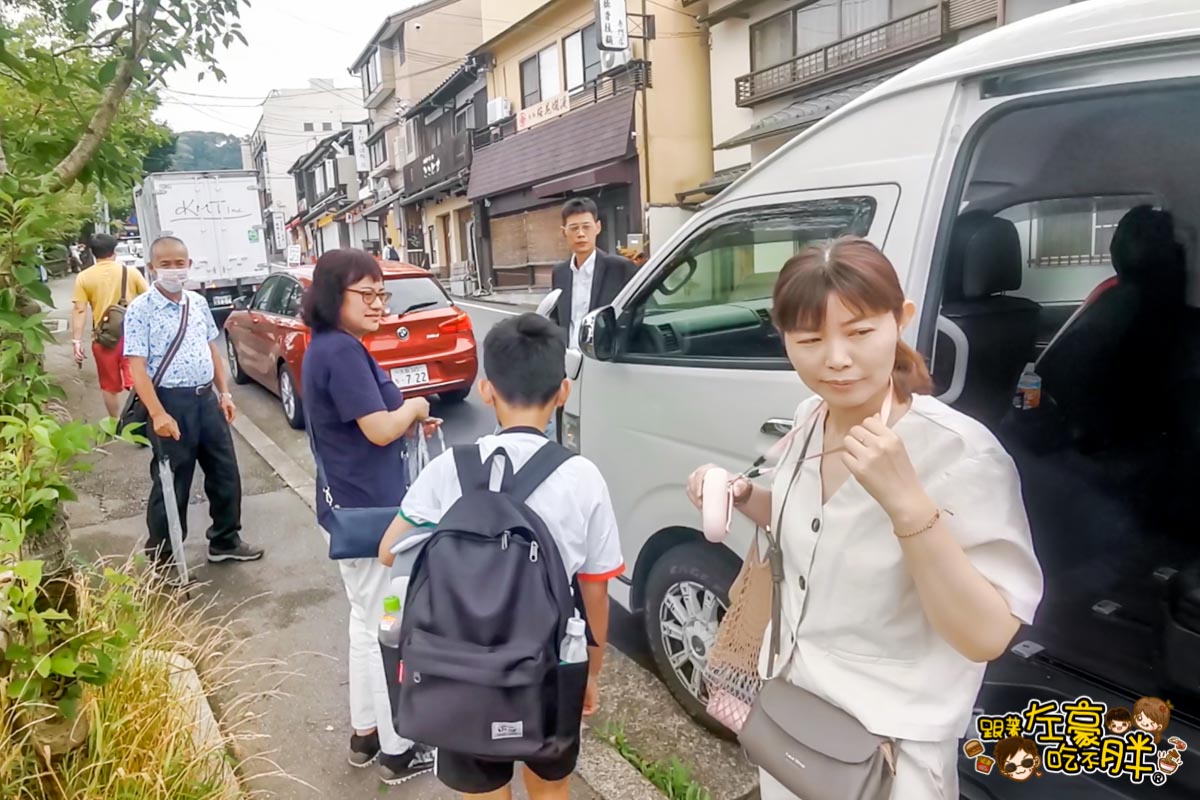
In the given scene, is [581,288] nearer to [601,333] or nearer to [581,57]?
[601,333]

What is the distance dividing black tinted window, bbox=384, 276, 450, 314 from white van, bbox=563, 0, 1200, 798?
4.58 metres

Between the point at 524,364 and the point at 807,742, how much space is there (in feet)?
3.31

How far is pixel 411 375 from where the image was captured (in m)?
7.48

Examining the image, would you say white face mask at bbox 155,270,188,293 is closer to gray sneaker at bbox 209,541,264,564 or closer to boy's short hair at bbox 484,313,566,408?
gray sneaker at bbox 209,541,264,564

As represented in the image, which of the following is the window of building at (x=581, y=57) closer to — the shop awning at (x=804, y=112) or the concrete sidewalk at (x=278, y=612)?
the shop awning at (x=804, y=112)

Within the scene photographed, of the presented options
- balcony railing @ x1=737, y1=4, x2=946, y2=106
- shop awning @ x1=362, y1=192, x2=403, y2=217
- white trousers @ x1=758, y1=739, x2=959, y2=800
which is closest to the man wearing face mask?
white trousers @ x1=758, y1=739, x2=959, y2=800

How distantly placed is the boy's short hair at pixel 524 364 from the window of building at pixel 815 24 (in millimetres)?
12252

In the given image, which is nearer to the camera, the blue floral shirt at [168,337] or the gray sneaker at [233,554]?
the blue floral shirt at [168,337]

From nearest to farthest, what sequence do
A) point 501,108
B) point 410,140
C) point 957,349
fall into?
point 957,349
point 501,108
point 410,140

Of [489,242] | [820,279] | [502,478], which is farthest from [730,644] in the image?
[489,242]

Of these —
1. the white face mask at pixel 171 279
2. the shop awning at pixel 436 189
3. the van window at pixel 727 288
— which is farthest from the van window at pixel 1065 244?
the shop awning at pixel 436 189

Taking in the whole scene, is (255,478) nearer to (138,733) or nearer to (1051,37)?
(138,733)

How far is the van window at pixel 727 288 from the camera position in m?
2.51

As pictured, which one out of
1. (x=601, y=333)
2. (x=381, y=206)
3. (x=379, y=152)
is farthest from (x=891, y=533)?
(x=379, y=152)
